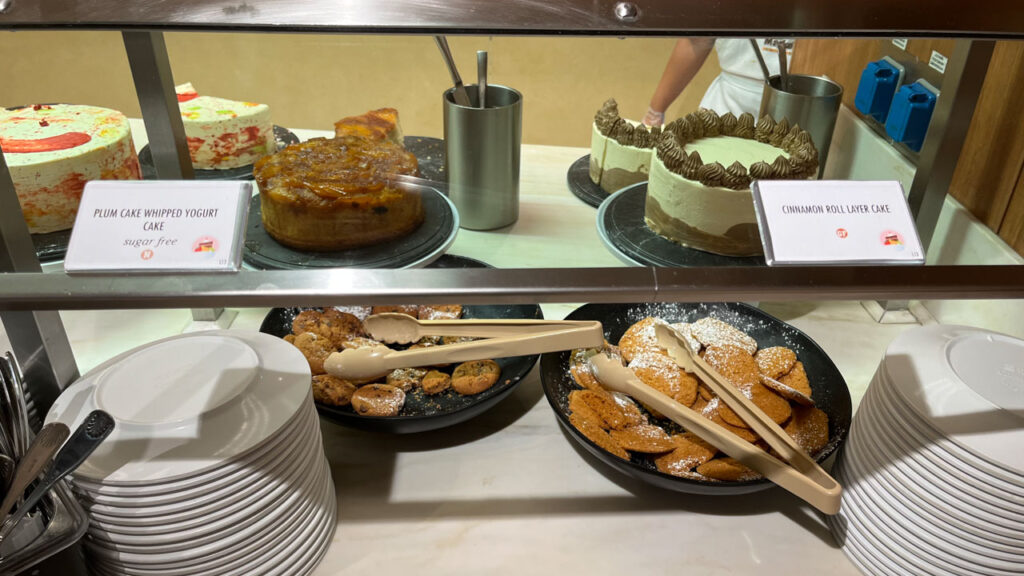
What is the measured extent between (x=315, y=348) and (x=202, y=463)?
34cm

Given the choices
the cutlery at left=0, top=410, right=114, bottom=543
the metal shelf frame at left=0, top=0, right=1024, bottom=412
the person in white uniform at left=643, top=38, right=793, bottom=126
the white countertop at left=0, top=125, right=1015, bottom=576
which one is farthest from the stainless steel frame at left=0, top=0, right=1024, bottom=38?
the cutlery at left=0, top=410, right=114, bottom=543

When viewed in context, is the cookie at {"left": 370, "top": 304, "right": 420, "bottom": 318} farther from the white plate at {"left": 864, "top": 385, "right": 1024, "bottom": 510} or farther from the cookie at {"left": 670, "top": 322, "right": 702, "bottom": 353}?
the white plate at {"left": 864, "top": 385, "right": 1024, "bottom": 510}

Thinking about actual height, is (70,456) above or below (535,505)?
above

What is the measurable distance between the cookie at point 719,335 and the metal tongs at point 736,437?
0.11 meters

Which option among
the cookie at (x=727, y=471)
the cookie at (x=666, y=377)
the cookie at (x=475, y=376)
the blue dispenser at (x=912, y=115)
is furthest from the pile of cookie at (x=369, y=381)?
the blue dispenser at (x=912, y=115)

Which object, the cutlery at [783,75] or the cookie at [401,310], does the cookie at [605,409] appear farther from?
the cutlery at [783,75]

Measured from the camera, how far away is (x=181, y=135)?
890 millimetres

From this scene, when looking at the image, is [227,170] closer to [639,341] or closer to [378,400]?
[378,400]

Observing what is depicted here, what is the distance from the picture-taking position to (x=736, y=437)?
2.72 ft

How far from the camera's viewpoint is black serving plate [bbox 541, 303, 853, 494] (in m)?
0.83

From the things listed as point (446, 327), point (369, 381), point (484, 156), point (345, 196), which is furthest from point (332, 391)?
point (484, 156)

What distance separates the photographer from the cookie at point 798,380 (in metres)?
1.00

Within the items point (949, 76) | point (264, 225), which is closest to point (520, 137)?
point (264, 225)

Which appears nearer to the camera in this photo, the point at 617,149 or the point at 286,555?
the point at 286,555
